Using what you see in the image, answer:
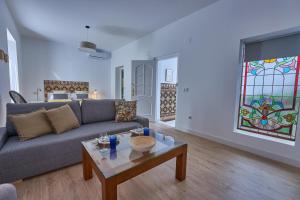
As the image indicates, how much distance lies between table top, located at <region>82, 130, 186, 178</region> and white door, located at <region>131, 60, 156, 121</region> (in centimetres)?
260

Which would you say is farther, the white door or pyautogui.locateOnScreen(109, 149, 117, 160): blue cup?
the white door

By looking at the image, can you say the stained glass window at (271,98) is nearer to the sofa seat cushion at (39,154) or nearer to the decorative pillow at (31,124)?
the sofa seat cushion at (39,154)

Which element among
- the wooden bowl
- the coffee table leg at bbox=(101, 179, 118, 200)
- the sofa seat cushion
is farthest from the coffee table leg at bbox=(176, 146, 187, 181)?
the sofa seat cushion

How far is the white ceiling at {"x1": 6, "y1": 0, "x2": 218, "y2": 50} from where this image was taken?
277cm

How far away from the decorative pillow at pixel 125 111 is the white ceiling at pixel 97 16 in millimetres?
1971

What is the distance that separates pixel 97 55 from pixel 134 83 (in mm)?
2772

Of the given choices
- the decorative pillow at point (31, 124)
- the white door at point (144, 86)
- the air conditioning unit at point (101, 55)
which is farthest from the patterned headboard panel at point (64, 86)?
the decorative pillow at point (31, 124)

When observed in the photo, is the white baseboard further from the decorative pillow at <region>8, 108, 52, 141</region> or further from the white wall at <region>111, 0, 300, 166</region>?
the decorative pillow at <region>8, 108, 52, 141</region>

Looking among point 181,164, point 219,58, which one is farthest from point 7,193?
point 219,58

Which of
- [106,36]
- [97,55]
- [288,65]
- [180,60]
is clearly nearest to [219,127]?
[288,65]

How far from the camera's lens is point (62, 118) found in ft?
6.51

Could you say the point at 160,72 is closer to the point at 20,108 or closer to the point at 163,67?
the point at 163,67

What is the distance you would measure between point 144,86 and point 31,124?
2974 mm

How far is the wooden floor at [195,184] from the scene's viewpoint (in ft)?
4.47
